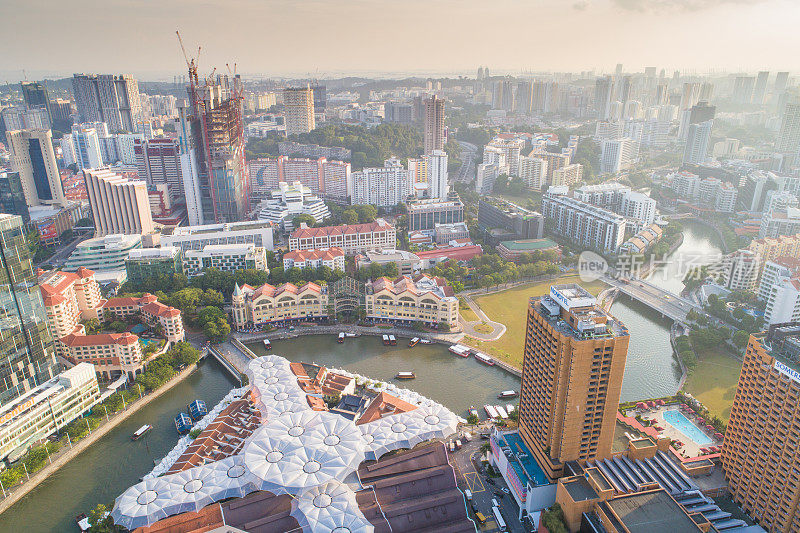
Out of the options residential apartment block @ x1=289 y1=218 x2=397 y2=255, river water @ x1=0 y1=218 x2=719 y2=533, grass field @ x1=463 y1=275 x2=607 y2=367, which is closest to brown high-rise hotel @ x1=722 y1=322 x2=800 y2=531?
river water @ x1=0 y1=218 x2=719 y2=533

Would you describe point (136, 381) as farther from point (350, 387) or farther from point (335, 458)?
point (335, 458)

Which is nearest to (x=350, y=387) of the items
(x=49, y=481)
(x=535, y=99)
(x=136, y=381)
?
(x=136, y=381)

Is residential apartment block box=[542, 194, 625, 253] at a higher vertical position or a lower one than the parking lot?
higher

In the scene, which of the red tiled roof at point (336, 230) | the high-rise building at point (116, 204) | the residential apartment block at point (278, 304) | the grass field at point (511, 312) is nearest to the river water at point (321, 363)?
the grass field at point (511, 312)

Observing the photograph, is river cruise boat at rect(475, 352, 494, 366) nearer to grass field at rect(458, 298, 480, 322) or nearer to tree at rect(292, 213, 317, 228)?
grass field at rect(458, 298, 480, 322)

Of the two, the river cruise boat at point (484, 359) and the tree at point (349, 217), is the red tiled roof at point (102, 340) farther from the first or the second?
the tree at point (349, 217)

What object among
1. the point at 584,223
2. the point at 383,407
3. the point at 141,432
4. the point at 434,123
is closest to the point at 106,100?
the point at 434,123

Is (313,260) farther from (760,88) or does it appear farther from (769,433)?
(760,88)
